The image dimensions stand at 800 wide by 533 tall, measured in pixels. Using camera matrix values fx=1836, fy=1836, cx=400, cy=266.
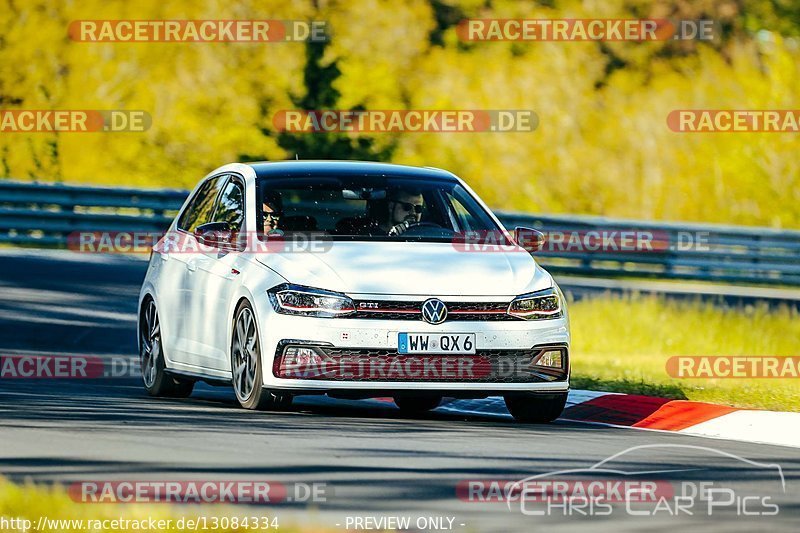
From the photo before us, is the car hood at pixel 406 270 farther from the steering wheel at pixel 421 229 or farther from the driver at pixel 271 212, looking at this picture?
the driver at pixel 271 212

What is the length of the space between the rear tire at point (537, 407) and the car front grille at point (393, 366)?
1.25 ft

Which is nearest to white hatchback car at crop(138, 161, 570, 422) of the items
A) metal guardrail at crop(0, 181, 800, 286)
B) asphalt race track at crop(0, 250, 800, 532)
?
asphalt race track at crop(0, 250, 800, 532)

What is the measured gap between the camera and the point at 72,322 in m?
18.9

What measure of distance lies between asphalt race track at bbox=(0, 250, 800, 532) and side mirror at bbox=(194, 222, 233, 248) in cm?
110

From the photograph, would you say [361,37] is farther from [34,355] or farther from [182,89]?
[34,355]

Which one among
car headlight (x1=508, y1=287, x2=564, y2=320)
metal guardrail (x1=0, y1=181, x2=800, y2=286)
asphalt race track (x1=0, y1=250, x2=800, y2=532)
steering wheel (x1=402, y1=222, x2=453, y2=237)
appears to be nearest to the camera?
asphalt race track (x1=0, y1=250, x2=800, y2=532)

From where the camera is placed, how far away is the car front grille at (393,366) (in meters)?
10.9

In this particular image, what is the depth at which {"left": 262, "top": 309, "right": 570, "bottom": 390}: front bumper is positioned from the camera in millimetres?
10914

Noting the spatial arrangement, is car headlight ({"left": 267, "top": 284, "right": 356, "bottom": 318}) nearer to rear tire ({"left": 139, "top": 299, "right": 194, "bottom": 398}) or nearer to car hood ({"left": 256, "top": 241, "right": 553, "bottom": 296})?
car hood ({"left": 256, "top": 241, "right": 553, "bottom": 296})

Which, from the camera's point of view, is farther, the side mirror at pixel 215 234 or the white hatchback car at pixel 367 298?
the side mirror at pixel 215 234

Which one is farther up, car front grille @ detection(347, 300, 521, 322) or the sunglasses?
the sunglasses

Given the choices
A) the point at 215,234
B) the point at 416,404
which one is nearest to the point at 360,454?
the point at 215,234

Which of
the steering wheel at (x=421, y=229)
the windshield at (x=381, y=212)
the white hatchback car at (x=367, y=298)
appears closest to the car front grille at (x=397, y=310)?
the white hatchback car at (x=367, y=298)

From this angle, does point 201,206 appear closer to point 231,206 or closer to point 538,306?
point 231,206
